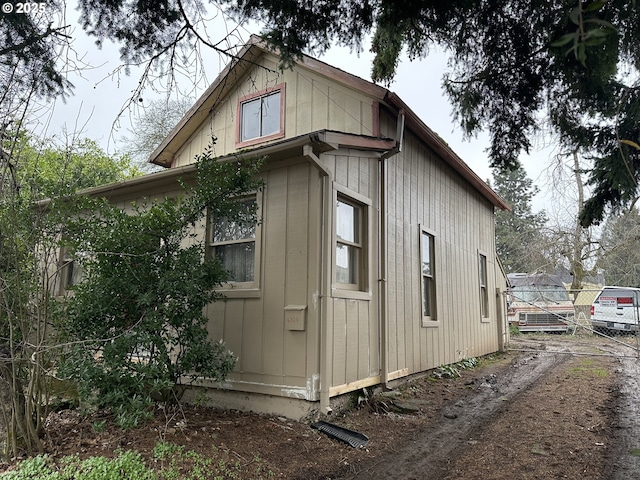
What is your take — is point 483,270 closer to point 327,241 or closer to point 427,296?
point 427,296

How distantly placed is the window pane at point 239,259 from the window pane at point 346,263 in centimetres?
113

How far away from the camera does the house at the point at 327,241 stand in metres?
5.23

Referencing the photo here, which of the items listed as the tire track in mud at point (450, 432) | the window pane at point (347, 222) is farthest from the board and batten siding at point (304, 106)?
the tire track in mud at point (450, 432)

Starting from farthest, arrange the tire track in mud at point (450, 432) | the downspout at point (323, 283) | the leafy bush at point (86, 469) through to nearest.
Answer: the downspout at point (323, 283) < the tire track in mud at point (450, 432) < the leafy bush at point (86, 469)

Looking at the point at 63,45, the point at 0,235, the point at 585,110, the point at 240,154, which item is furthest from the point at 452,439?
the point at 63,45

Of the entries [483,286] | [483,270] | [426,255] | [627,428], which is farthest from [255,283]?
[483,270]

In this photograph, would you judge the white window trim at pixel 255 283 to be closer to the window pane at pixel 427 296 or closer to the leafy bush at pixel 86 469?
the leafy bush at pixel 86 469

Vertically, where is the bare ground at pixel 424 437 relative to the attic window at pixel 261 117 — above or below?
below

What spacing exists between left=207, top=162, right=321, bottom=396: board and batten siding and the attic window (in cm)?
276

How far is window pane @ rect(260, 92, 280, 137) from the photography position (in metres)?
8.29

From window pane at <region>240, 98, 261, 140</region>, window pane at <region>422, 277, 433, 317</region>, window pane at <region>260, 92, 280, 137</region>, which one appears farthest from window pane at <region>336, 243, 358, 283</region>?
window pane at <region>240, 98, 261, 140</region>

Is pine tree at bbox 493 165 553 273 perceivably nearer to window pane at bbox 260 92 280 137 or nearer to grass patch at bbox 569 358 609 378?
grass patch at bbox 569 358 609 378

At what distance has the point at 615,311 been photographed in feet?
44.4

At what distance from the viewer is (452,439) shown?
4.89 m
